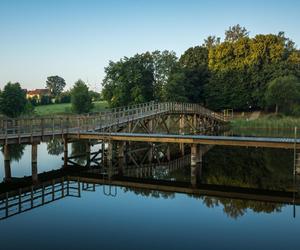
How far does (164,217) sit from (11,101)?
177ft

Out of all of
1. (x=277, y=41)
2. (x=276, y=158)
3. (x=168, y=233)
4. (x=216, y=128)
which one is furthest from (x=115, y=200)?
(x=277, y=41)

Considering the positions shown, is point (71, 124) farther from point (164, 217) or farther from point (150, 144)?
point (164, 217)

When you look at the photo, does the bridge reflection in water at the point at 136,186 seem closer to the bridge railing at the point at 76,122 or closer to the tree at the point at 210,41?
the bridge railing at the point at 76,122

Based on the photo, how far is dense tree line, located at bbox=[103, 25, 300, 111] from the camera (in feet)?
185

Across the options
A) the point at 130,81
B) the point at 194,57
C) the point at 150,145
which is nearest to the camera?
the point at 150,145

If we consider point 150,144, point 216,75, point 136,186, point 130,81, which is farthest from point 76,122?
point 216,75

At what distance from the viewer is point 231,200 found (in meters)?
15.9

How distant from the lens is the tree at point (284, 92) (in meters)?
52.2

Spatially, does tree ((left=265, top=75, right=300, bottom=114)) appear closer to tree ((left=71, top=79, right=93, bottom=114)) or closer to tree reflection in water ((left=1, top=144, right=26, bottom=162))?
tree ((left=71, top=79, right=93, bottom=114))

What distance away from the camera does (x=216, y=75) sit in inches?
2463

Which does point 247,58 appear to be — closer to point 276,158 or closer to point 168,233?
point 276,158

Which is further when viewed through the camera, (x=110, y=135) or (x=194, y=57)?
(x=194, y=57)

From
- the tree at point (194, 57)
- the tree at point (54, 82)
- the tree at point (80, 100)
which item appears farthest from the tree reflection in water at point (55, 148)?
the tree at point (54, 82)

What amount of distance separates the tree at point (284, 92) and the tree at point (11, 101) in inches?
1575
